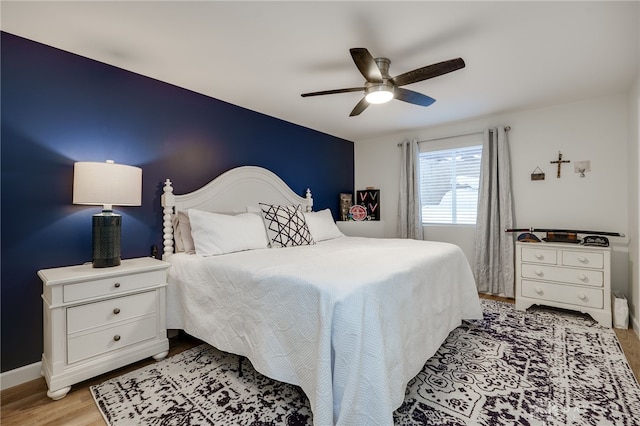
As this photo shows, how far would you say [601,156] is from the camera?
3.18 metres

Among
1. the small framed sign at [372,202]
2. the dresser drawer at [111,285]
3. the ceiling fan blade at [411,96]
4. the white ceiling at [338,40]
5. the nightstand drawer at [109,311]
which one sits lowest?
the nightstand drawer at [109,311]

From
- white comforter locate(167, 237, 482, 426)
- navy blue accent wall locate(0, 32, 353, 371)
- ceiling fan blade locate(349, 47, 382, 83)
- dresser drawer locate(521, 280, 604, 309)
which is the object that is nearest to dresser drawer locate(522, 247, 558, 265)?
dresser drawer locate(521, 280, 604, 309)

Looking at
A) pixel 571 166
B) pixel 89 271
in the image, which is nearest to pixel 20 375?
pixel 89 271

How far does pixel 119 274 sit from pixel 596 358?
11.2 feet

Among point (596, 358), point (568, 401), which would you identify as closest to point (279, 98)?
point (568, 401)

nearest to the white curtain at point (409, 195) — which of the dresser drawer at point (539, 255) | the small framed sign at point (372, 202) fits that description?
the small framed sign at point (372, 202)

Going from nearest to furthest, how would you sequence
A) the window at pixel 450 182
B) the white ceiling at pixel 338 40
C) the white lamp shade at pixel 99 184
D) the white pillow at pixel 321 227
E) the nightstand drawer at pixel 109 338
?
the white ceiling at pixel 338 40, the nightstand drawer at pixel 109 338, the white lamp shade at pixel 99 184, the white pillow at pixel 321 227, the window at pixel 450 182

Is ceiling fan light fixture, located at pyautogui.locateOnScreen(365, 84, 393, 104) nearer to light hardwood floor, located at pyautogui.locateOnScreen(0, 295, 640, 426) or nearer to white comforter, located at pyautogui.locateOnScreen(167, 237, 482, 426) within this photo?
white comforter, located at pyautogui.locateOnScreen(167, 237, 482, 426)

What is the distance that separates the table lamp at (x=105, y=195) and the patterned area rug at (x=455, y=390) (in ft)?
2.80

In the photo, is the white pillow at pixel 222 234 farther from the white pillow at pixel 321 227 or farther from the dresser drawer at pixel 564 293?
the dresser drawer at pixel 564 293

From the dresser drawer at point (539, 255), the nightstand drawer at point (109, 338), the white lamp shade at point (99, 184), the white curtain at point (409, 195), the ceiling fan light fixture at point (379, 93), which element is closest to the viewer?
the nightstand drawer at point (109, 338)

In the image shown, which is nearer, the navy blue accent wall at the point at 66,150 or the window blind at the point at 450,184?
the navy blue accent wall at the point at 66,150

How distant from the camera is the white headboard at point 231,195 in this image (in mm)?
2627

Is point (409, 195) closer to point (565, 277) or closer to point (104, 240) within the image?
point (565, 277)
